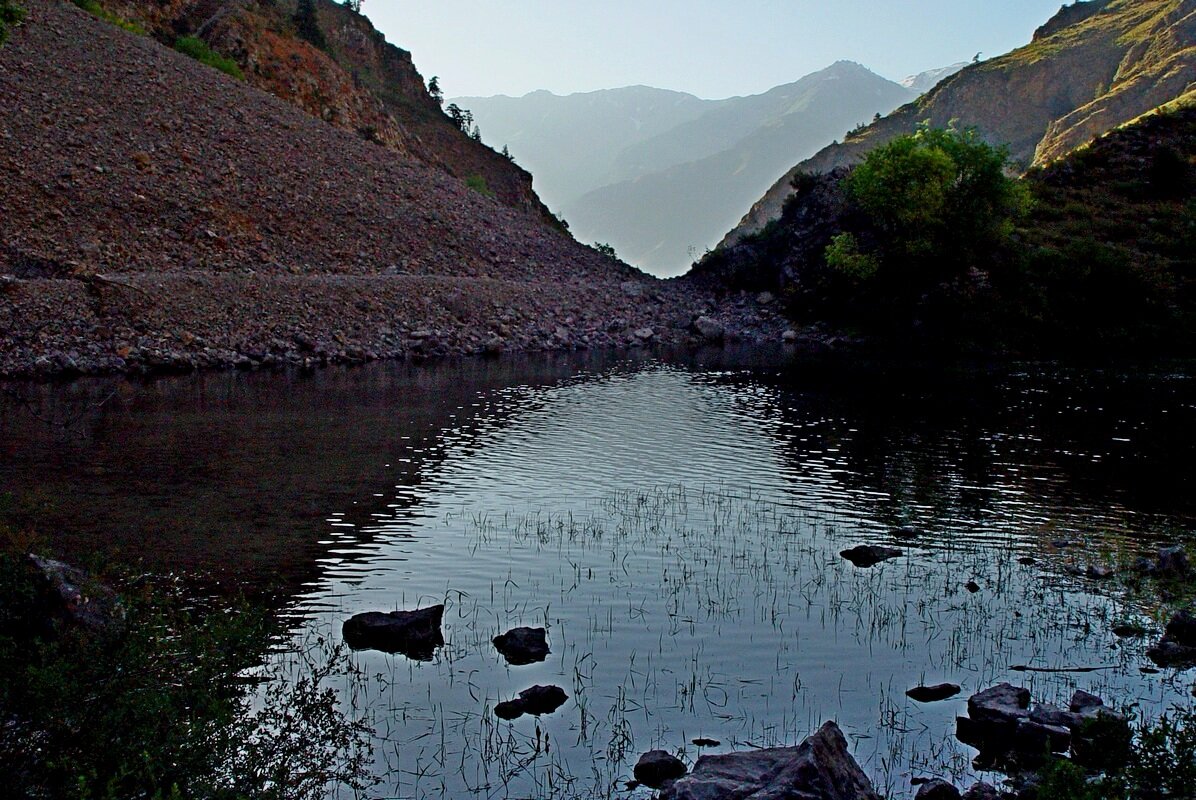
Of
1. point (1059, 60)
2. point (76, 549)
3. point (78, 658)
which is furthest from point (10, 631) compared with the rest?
point (1059, 60)

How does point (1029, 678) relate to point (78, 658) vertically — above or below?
below

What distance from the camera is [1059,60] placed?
525 feet

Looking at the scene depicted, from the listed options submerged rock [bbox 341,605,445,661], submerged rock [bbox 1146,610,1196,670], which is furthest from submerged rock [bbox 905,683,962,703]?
submerged rock [bbox 341,605,445,661]

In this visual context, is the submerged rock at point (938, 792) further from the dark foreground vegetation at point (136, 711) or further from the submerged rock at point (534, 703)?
the dark foreground vegetation at point (136, 711)

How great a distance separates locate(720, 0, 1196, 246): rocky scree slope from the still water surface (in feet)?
378

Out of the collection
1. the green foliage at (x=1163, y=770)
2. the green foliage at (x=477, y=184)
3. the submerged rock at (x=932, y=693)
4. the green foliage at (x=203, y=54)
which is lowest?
the submerged rock at (x=932, y=693)

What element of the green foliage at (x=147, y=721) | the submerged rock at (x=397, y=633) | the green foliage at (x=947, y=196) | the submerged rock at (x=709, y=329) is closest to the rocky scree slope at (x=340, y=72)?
the submerged rock at (x=709, y=329)

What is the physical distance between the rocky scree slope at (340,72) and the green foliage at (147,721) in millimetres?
72727

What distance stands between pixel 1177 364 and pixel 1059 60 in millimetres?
132492

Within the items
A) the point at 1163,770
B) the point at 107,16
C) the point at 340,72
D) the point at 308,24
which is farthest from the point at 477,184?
the point at 1163,770

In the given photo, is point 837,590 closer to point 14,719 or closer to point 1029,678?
point 1029,678

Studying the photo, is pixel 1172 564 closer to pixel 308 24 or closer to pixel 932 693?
pixel 932 693

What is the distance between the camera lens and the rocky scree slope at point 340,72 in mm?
73312

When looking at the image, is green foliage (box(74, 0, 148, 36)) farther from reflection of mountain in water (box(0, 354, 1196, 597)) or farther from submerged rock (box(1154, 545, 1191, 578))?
submerged rock (box(1154, 545, 1191, 578))
